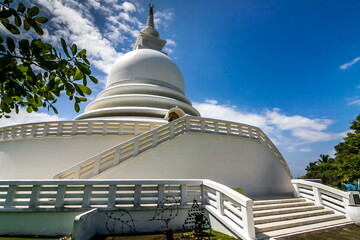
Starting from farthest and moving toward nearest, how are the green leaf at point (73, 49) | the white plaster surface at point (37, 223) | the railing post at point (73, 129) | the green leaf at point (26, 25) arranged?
the railing post at point (73, 129) < the white plaster surface at point (37, 223) < the green leaf at point (73, 49) < the green leaf at point (26, 25)

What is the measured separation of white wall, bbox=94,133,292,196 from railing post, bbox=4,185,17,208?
254cm

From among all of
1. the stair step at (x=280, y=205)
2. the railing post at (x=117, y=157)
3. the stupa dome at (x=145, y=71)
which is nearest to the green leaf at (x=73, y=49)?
the railing post at (x=117, y=157)

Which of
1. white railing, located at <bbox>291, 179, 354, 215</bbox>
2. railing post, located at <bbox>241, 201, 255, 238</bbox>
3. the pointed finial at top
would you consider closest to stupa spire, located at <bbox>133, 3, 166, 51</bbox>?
the pointed finial at top

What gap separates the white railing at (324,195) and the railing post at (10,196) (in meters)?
10.4

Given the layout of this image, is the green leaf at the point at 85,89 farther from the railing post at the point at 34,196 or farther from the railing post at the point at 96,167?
the railing post at the point at 96,167

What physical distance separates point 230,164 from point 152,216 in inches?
188

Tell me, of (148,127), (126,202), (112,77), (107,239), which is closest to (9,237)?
(107,239)

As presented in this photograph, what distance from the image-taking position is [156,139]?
8.24m

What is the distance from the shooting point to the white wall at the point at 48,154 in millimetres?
9461

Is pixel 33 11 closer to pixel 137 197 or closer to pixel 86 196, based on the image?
pixel 86 196

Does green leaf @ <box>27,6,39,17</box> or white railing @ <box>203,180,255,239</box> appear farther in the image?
white railing @ <box>203,180,255,239</box>

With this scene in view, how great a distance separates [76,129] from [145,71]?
8.90 metres

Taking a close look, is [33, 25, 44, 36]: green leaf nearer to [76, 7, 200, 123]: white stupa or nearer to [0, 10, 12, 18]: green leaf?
[0, 10, 12, 18]: green leaf

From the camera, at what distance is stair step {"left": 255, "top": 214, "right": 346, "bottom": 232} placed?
5265 millimetres
